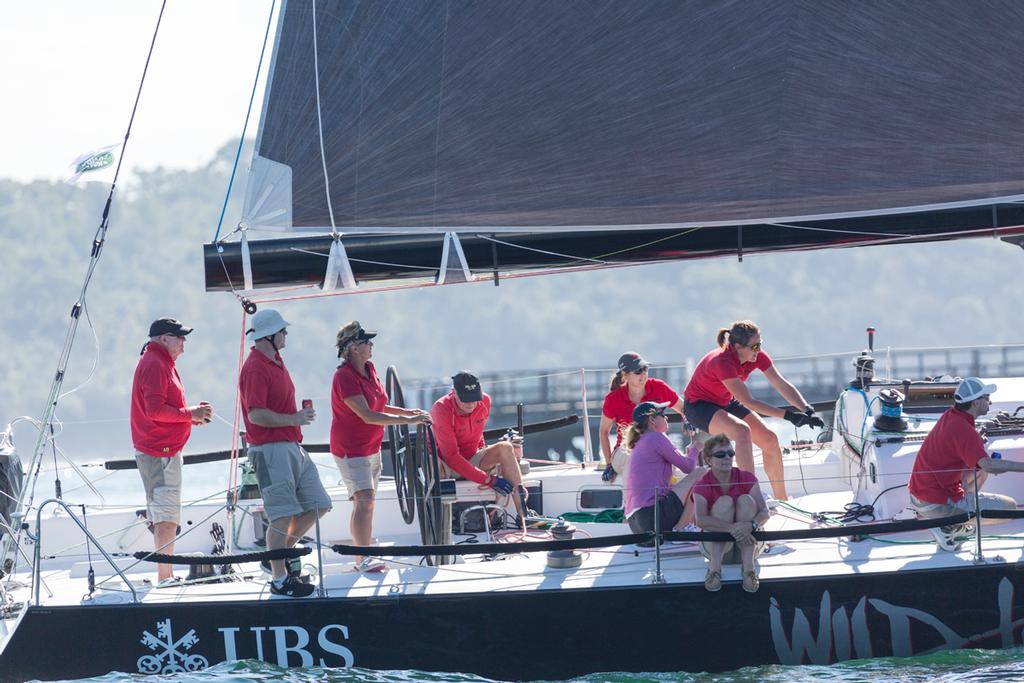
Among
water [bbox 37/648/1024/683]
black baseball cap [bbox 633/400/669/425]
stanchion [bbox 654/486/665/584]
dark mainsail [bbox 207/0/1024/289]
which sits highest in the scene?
dark mainsail [bbox 207/0/1024/289]

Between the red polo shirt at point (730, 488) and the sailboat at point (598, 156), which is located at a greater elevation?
the sailboat at point (598, 156)

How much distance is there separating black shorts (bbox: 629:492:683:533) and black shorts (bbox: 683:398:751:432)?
0.90 metres

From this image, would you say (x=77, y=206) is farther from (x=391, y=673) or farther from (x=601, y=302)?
(x=391, y=673)

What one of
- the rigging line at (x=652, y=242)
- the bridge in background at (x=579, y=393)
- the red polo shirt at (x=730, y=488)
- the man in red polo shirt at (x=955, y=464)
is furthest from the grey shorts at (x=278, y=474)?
the bridge in background at (x=579, y=393)

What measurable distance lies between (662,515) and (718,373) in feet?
3.66

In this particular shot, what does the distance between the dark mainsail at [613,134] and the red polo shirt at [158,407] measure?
598mm

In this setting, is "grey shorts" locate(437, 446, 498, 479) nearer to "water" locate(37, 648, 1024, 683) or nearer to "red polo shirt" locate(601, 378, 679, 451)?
"red polo shirt" locate(601, 378, 679, 451)

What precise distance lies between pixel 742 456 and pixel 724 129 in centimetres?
183

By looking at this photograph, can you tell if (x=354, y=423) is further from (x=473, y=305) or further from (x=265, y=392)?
(x=473, y=305)

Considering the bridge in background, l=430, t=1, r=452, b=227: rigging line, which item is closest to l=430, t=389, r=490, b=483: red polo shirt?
l=430, t=1, r=452, b=227: rigging line

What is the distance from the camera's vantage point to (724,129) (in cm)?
712

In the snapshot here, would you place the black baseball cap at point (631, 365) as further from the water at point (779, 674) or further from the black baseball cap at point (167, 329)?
the black baseball cap at point (167, 329)

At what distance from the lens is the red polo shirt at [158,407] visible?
6.85 metres

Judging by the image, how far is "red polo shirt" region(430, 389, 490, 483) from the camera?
24.8 ft
